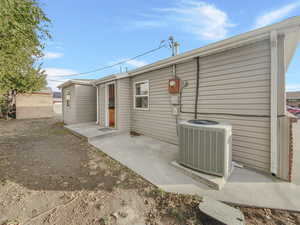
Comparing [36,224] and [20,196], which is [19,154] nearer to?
[20,196]

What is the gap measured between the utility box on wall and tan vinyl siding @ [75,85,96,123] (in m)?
6.06

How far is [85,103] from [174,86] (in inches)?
248

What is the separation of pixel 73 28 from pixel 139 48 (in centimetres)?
482

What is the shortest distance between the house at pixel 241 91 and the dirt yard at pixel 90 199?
1271 mm

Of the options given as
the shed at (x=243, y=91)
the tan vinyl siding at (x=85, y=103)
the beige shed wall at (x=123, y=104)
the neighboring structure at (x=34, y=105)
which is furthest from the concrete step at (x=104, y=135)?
the neighboring structure at (x=34, y=105)

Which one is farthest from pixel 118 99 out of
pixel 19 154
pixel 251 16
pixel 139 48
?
pixel 139 48

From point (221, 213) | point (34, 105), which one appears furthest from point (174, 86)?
point (34, 105)

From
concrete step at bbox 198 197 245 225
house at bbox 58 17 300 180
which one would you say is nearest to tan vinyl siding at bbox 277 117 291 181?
house at bbox 58 17 300 180

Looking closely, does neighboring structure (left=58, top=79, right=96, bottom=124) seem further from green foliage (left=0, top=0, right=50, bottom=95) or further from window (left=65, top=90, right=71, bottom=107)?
green foliage (left=0, top=0, right=50, bottom=95)

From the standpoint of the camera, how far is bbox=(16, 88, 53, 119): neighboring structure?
40.5 ft

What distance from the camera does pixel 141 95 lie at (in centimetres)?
542

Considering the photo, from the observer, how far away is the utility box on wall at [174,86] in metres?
3.94

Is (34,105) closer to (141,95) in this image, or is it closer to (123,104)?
(123,104)

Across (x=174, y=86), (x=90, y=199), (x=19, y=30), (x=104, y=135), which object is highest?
(x=19, y=30)
